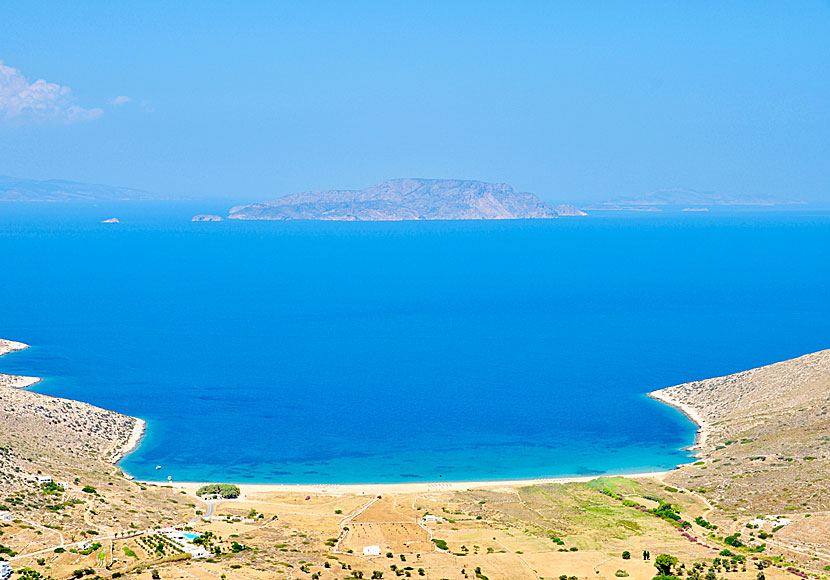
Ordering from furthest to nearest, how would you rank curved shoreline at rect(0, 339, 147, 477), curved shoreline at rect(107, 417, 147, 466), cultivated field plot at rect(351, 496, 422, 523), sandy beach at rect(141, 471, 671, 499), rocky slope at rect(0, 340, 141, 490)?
curved shoreline at rect(0, 339, 147, 477) → curved shoreline at rect(107, 417, 147, 466) → sandy beach at rect(141, 471, 671, 499) → rocky slope at rect(0, 340, 141, 490) → cultivated field plot at rect(351, 496, 422, 523)

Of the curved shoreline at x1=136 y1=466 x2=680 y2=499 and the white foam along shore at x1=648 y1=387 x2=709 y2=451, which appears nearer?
the curved shoreline at x1=136 y1=466 x2=680 y2=499

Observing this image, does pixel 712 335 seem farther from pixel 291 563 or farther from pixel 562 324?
pixel 291 563

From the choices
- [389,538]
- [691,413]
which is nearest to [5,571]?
[389,538]

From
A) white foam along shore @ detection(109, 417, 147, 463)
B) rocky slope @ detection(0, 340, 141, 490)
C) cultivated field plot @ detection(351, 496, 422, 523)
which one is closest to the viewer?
cultivated field plot @ detection(351, 496, 422, 523)

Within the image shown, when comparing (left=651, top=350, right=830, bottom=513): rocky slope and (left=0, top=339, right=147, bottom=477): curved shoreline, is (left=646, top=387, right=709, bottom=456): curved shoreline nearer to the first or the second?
(left=651, top=350, right=830, bottom=513): rocky slope

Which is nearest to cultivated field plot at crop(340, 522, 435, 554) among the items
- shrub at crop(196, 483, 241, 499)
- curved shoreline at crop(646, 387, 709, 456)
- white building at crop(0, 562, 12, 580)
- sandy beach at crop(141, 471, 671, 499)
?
sandy beach at crop(141, 471, 671, 499)

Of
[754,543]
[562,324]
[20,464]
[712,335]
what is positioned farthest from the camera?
[562,324]

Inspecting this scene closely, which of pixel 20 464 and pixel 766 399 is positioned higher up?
pixel 766 399

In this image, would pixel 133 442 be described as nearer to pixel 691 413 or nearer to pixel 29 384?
pixel 29 384

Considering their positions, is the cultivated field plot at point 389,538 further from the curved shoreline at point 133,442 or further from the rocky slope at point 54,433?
the curved shoreline at point 133,442

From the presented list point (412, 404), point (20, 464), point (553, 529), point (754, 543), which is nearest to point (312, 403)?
point (412, 404)
